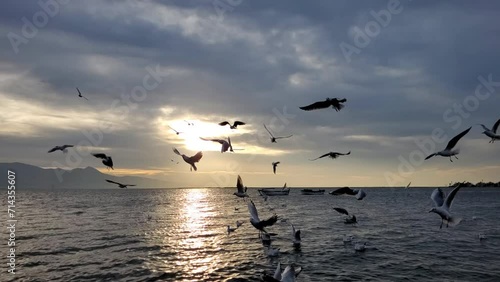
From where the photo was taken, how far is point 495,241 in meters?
31.7

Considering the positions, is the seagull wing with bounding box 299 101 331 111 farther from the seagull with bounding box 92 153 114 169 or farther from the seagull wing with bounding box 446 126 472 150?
the seagull with bounding box 92 153 114 169

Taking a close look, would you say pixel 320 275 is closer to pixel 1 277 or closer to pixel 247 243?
pixel 247 243

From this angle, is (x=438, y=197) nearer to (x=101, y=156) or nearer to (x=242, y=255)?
(x=101, y=156)

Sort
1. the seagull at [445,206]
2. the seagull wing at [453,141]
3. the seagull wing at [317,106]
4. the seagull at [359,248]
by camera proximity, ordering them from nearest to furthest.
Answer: the seagull wing at [453,141], the seagull at [445,206], the seagull wing at [317,106], the seagull at [359,248]

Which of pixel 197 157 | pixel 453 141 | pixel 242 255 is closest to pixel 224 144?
pixel 197 157

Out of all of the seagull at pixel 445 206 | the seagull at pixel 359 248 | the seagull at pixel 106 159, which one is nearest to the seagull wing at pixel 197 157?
the seagull at pixel 106 159

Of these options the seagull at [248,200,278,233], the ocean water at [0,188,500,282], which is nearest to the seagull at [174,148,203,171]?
the seagull at [248,200,278,233]

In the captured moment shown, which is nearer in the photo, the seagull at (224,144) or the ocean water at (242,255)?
the seagull at (224,144)

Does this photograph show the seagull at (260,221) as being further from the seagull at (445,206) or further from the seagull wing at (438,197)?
the seagull wing at (438,197)

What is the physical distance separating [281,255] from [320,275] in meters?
5.75

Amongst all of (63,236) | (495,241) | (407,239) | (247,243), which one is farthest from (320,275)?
(63,236)

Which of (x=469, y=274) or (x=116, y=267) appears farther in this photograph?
(x=116, y=267)

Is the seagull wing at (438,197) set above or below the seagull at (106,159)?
below

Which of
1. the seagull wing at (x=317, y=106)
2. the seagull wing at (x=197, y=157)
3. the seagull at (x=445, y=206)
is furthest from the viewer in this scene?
the seagull wing at (x=197, y=157)
